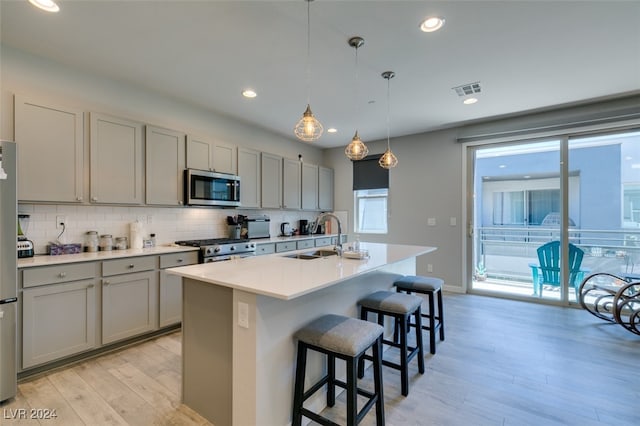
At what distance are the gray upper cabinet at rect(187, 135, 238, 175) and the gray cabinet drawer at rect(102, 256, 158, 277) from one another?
1.26m

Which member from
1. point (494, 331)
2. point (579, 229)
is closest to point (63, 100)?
point (494, 331)

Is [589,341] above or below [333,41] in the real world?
below

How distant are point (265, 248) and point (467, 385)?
2.99 metres

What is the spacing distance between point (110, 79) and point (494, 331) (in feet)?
16.6

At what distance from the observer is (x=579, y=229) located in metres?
4.08

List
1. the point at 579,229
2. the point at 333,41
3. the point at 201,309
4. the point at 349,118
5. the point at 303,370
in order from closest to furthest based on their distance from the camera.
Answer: the point at 303,370 < the point at 201,309 < the point at 333,41 < the point at 579,229 < the point at 349,118

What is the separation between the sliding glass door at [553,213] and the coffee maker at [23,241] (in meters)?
5.48

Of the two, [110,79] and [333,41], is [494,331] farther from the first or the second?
[110,79]

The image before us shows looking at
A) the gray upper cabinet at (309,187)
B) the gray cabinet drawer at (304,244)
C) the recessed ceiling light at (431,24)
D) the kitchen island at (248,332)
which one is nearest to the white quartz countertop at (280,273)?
the kitchen island at (248,332)

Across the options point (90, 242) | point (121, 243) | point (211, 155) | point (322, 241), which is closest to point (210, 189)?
point (211, 155)

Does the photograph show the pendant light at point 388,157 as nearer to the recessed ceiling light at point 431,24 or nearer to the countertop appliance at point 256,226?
the recessed ceiling light at point 431,24

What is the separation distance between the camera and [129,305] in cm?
283

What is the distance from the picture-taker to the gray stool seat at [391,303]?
2.27m

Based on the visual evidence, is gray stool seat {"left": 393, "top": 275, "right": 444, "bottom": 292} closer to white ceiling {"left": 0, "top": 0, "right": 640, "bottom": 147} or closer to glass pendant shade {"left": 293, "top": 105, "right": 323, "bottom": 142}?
glass pendant shade {"left": 293, "top": 105, "right": 323, "bottom": 142}
